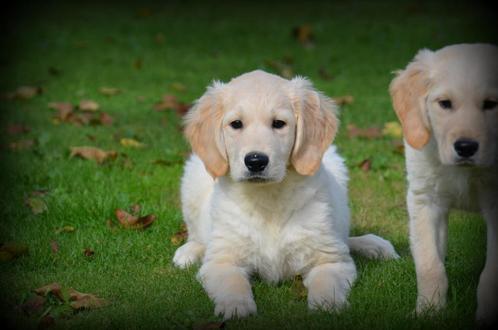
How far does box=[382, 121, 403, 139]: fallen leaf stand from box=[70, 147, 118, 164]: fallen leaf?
2562 millimetres

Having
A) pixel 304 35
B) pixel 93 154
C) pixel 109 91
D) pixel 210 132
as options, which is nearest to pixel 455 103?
pixel 210 132

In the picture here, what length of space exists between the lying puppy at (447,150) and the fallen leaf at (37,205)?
8.54 ft

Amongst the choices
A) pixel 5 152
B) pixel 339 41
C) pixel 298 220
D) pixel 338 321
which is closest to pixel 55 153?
pixel 5 152

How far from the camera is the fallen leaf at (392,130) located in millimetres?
7733

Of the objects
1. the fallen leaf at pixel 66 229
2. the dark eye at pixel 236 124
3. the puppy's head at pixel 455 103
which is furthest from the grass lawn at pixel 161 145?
the dark eye at pixel 236 124

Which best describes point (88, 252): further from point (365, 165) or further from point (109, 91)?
point (109, 91)

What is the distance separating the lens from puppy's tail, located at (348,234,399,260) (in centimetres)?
493

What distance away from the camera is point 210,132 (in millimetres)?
4531

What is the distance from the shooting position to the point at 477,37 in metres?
11.7

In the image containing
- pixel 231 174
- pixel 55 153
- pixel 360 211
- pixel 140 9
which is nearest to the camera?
pixel 231 174

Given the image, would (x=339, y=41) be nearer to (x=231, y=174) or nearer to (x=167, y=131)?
(x=167, y=131)

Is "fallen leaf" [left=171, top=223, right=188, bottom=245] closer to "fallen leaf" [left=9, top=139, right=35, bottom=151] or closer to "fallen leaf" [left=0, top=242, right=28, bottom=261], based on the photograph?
"fallen leaf" [left=0, top=242, right=28, bottom=261]

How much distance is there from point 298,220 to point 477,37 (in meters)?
7.97

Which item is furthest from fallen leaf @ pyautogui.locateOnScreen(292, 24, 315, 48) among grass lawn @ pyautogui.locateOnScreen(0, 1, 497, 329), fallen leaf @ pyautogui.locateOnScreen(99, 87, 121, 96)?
fallen leaf @ pyautogui.locateOnScreen(99, 87, 121, 96)
